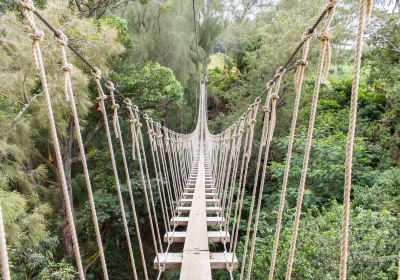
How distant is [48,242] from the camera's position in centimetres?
333

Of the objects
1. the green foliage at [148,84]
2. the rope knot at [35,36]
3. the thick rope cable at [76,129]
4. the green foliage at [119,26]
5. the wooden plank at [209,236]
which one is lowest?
the wooden plank at [209,236]

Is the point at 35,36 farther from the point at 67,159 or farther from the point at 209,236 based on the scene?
the point at 67,159

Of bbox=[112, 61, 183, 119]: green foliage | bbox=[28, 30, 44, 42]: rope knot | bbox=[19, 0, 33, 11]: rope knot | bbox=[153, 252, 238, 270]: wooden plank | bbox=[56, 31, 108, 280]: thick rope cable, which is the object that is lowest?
bbox=[153, 252, 238, 270]: wooden plank

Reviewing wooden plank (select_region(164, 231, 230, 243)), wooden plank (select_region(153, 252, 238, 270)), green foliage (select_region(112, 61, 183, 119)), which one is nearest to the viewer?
wooden plank (select_region(153, 252, 238, 270))

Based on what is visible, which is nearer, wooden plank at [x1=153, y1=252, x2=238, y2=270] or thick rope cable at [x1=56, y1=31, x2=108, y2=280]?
thick rope cable at [x1=56, y1=31, x2=108, y2=280]

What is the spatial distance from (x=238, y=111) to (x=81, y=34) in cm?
374

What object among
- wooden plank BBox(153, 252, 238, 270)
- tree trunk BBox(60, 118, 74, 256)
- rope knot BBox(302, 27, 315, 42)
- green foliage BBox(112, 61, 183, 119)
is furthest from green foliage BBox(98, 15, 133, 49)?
rope knot BBox(302, 27, 315, 42)

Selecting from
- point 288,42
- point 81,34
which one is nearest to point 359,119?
point 288,42

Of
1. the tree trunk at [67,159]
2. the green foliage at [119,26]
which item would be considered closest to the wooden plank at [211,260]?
the tree trunk at [67,159]

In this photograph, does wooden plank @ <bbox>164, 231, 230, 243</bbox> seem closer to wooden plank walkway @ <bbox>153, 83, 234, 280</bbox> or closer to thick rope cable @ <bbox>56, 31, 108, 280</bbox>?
wooden plank walkway @ <bbox>153, 83, 234, 280</bbox>

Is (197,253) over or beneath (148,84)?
beneath

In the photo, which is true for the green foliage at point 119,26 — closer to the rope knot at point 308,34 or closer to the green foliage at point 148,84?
the green foliage at point 148,84

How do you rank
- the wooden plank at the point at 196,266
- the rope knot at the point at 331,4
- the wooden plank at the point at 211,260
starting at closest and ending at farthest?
the rope knot at the point at 331,4 → the wooden plank at the point at 196,266 → the wooden plank at the point at 211,260

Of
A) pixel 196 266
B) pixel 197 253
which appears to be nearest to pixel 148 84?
pixel 197 253
